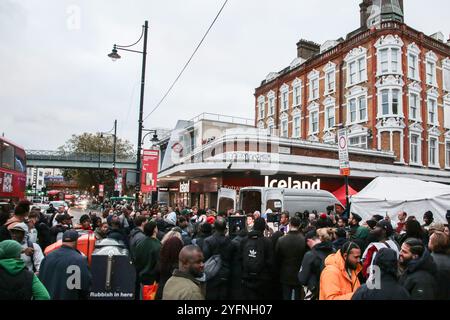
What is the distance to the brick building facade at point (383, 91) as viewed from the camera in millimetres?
28625

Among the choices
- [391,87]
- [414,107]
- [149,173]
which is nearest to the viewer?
[149,173]

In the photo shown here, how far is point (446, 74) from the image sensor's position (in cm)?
3259

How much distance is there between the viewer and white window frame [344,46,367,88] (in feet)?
97.8

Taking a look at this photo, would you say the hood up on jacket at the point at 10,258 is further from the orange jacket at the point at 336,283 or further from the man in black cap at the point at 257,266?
the man in black cap at the point at 257,266

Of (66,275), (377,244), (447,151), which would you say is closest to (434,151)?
(447,151)

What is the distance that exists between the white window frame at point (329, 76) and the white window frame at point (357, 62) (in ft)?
5.01

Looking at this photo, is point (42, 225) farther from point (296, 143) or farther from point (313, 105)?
point (313, 105)

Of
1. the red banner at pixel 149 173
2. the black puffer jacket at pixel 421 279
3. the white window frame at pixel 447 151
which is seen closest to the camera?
the black puffer jacket at pixel 421 279

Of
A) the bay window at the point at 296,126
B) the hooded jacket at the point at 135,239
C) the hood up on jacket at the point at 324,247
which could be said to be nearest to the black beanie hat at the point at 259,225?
the hood up on jacket at the point at 324,247

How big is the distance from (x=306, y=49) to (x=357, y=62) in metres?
8.80

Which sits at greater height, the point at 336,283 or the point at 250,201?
the point at 250,201

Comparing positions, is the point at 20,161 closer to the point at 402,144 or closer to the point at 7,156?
the point at 7,156
